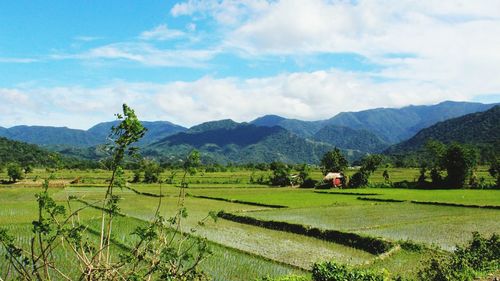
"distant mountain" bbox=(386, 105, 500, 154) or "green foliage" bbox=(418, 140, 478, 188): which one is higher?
"distant mountain" bbox=(386, 105, 500, 154)

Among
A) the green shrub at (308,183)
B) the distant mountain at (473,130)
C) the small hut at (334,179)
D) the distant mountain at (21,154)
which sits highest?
the distant mountain at (473,130)

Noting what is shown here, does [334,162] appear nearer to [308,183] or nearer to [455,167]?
[308,183]

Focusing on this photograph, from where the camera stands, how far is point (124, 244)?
58.7 ft

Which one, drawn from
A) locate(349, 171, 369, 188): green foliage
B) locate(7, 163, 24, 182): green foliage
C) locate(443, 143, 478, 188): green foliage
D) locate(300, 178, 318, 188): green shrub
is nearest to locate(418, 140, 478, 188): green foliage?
locate(443, 143, 478, 188): green foliage

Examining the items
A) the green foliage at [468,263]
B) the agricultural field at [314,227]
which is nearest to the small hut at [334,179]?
the agricultural field at [314,227]

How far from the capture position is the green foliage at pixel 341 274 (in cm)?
1031

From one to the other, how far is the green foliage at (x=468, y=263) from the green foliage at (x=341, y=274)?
1.41 m

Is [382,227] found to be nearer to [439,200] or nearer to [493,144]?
[439,200]

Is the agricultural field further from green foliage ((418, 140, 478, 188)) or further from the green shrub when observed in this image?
the green shrub

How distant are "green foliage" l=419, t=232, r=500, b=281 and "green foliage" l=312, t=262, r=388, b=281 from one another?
1.41 metres

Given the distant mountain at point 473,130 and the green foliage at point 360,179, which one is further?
the distant mountain at point 473,130

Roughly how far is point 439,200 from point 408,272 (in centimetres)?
2456

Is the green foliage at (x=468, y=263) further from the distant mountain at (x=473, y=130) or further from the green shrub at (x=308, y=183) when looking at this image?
the distant mountain at (x=473, y=130)

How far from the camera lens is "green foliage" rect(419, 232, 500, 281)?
10594 millimetres
